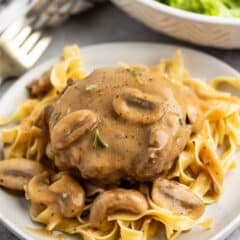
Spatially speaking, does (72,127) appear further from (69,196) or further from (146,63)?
(146,63)

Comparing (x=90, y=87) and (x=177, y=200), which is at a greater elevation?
(x=90, y=87)

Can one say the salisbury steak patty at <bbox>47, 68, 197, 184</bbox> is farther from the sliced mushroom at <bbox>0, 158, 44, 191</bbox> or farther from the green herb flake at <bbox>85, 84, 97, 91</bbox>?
the sliced mushroom at <bbox>0, 158, 44, 191</bbox>

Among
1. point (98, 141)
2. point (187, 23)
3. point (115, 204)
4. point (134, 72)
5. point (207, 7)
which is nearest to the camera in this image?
point (115, 204)

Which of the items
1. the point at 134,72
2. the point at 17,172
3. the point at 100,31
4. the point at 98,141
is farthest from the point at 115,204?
the point at 100,31

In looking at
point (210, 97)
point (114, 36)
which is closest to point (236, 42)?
point (210, 97)

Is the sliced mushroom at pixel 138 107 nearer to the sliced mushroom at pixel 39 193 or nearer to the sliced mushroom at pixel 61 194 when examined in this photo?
the sliced mushroom at pixel 61 194

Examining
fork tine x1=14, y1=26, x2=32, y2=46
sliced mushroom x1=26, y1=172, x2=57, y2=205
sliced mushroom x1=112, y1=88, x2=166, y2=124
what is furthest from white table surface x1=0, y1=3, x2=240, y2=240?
sliced mushroom x1=26, y1=172, x2=57, y2=205
